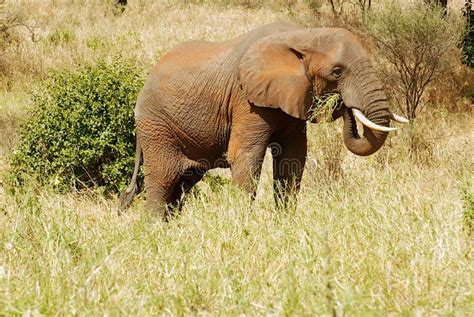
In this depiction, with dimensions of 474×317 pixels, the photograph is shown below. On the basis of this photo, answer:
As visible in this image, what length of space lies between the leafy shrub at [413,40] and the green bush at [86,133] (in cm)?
469

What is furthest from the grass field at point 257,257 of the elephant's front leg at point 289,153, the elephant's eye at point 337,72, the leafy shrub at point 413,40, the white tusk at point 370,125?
the leafy shrub at point 413,40

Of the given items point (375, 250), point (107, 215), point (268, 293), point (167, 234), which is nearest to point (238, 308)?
point (268, 293)

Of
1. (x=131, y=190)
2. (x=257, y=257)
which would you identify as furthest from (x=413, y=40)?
(x=257, y=257)

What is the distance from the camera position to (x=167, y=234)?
15.1 feet

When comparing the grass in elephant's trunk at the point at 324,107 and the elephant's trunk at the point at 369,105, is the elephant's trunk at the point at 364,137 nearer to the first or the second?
the elephant's trunk at the point at 369,105

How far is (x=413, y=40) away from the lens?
11.5 m

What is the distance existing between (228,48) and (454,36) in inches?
246

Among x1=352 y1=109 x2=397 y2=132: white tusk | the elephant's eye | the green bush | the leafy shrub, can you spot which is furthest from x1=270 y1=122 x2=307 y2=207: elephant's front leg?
the leafy shrub

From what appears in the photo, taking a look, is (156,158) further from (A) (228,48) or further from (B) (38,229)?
(B) (38,229)

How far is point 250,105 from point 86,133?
2965 millimetres

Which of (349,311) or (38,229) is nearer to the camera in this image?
(349,311)

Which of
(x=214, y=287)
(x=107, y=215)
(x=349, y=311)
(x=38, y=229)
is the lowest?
Answer: (x=107, y=215)

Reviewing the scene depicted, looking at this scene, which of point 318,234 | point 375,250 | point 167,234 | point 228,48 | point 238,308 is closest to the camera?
point 238,308

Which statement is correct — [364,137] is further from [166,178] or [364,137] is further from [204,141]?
[166,178]
